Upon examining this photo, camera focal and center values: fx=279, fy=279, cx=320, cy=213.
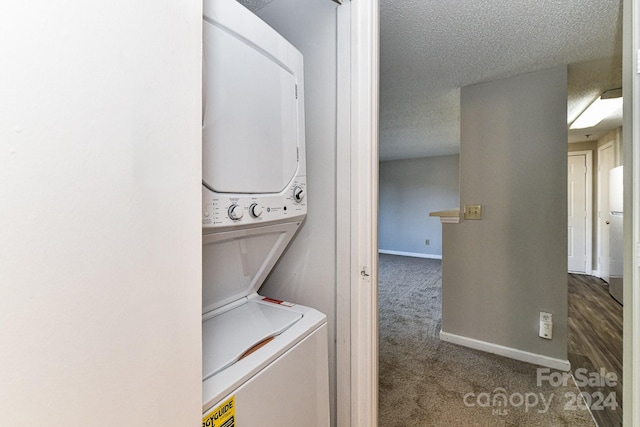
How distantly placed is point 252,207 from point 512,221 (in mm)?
2170

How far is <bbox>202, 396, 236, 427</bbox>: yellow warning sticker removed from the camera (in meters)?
0.61

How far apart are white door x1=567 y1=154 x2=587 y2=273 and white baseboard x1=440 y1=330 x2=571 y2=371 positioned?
3442mm

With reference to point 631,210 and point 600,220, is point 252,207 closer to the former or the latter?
Answer: point 631,210

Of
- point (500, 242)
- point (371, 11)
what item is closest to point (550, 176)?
point (500, 242)

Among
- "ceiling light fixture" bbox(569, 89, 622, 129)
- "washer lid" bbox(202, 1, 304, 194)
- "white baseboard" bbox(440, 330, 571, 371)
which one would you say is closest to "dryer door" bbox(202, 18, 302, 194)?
"washer lid" bbox(202, 1, 304, 194)

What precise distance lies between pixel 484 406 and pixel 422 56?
7.52ft

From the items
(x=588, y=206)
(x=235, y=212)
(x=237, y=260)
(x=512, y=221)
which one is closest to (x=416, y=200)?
(x=588, y=206)

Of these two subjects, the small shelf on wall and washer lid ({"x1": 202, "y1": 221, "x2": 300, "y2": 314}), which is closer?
washer lid ({"x1": 202, "y1": 221, "x2": 300, "y2": 314})

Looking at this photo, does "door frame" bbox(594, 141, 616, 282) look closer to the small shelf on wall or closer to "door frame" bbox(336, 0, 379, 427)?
the small shelf on wall

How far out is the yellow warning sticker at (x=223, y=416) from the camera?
0.61 meters

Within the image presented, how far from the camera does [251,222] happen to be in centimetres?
86

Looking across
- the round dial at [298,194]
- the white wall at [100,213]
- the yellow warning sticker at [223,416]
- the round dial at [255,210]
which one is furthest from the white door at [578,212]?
the white wall at [100,213]

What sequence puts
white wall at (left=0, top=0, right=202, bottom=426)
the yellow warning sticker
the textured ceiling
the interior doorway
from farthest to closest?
1. the interior doorway
2. the textured ceiling
3. the yellow warning sticker
4. white wall at (left=0, top=0, right=202, bottom=426)

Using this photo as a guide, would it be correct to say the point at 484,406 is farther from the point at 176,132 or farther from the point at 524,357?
the point at 176,132
